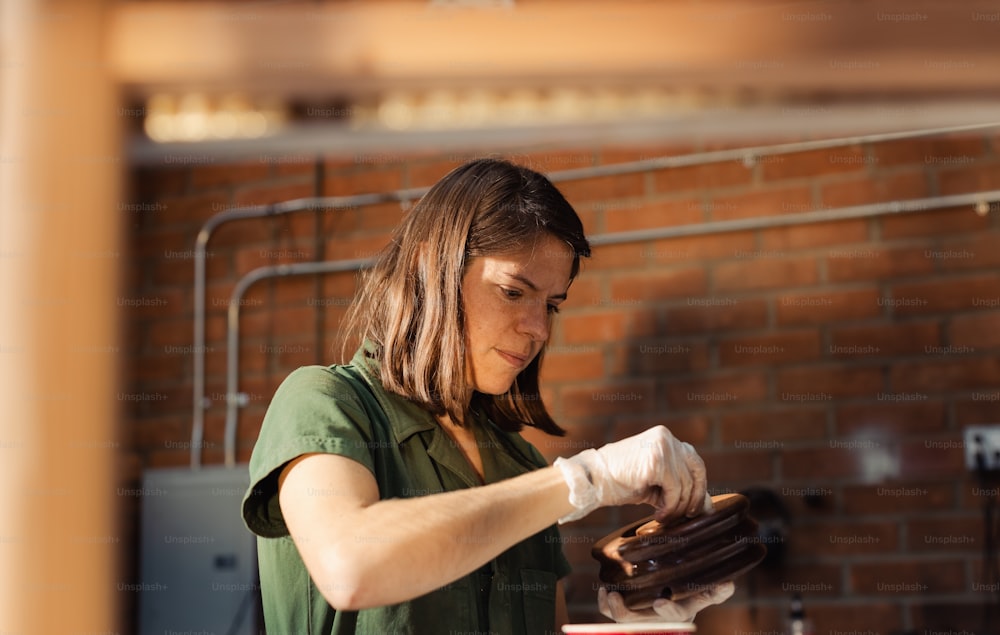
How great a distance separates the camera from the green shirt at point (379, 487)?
1532mm

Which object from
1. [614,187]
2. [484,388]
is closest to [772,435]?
[614,187]

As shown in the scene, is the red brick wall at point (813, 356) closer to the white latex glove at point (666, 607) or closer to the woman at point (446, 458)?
the woman at point (446, 458)

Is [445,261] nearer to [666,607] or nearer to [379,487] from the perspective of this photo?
[379,487]

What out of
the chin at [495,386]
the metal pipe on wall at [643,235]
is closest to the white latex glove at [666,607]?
the chin at [495,386]

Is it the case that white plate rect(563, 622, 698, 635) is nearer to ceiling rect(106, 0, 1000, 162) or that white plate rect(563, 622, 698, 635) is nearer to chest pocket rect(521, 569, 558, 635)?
chest pocket rect(521, 569, 558, 635)

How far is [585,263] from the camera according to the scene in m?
3.20

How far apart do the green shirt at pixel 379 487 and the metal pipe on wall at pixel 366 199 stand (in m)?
1.55

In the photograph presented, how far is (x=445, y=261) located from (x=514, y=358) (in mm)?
183

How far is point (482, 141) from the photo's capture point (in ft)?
11.1

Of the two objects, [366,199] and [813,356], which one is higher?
[366,199]

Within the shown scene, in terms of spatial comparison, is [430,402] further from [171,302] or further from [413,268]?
[171,302]

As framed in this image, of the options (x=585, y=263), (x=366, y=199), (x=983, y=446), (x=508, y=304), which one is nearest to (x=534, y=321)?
(x=508, y=304)

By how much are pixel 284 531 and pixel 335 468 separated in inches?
6.6

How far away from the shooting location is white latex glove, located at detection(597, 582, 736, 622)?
1641 millimetres
